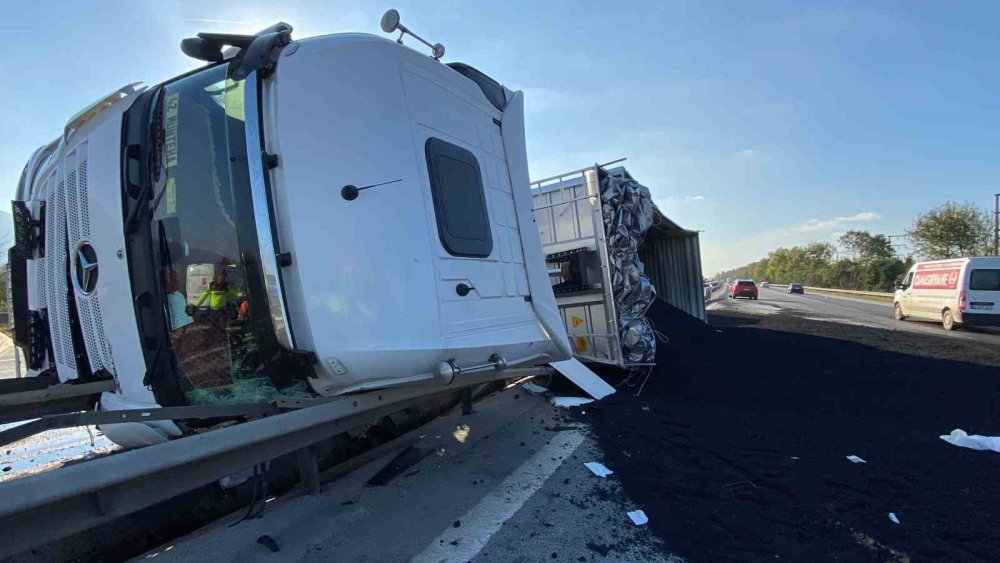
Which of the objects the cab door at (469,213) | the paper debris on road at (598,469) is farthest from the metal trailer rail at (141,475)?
the paper debris on road at (598,469)

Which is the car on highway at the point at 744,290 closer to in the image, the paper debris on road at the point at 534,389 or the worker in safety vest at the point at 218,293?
the paper debris on road at the point at 534,389

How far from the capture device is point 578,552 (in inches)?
106

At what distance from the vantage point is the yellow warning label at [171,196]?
2383 mm

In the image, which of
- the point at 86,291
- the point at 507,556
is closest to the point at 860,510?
the point at 507,556

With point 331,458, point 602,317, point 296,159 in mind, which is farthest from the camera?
point 602,317

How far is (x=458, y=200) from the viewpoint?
3072 millimetres

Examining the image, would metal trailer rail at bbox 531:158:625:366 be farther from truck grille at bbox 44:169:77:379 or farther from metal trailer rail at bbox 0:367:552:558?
truck grille at bbox 44:169:77:379

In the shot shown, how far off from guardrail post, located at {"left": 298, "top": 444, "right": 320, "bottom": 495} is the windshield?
706mm

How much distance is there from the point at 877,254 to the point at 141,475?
72808 mm

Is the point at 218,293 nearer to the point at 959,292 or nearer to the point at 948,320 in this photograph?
the point at 959,292

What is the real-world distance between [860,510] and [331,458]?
357cm

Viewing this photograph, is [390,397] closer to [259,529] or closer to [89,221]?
[259,529]

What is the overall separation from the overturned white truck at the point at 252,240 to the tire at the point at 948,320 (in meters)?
17.7

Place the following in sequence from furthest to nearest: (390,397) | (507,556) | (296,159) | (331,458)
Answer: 1. (331,458)
2. (390,397)
3. (507,556)
4. (296,159)
